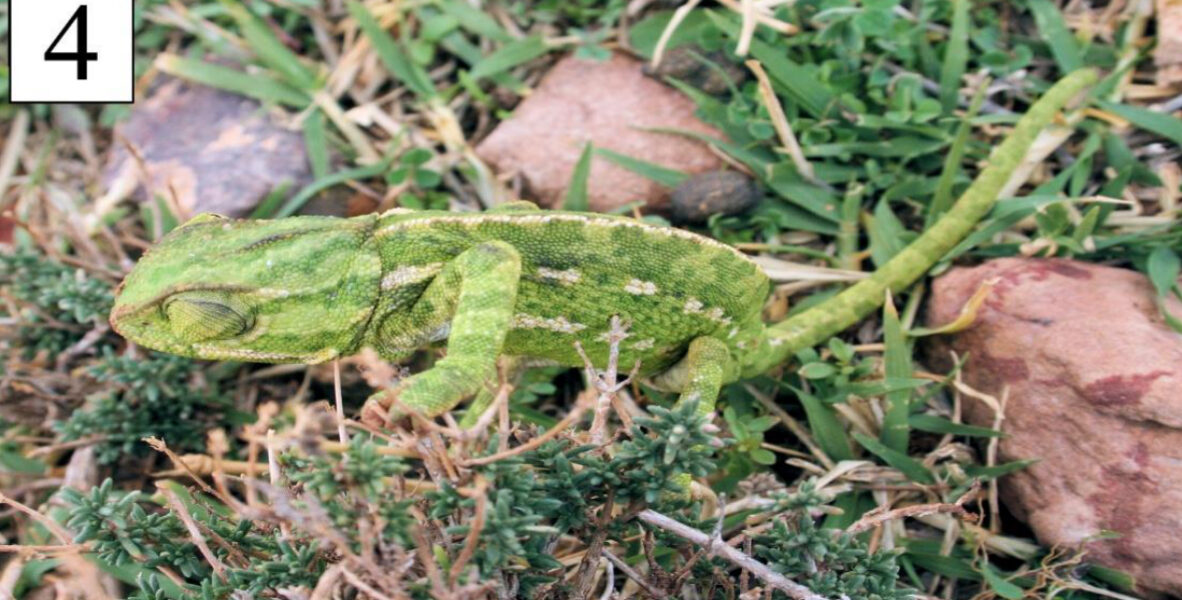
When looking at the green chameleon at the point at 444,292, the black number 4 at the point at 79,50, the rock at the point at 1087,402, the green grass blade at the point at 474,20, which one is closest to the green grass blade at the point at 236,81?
the black number 4 at the point at 79,50

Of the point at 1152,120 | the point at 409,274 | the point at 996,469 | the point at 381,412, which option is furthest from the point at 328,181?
the point at 1152,120

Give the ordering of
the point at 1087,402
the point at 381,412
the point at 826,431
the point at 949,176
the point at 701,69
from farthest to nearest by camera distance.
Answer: the point at 701,69
the point at 949,176
the point at 826,431
the point at 1087,402
the point at 381,412

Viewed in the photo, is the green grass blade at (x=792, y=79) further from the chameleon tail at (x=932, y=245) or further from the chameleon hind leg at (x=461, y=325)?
the chameleon hind leg at (x=461, y=325)

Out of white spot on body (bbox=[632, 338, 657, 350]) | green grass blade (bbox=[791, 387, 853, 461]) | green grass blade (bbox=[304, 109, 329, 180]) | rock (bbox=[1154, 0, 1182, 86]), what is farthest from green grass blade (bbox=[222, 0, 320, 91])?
rock (bbox=[1154, 0, 1182, 86])

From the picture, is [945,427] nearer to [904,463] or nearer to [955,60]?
[904,463]

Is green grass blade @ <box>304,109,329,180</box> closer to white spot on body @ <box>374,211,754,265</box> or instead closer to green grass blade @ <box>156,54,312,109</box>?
green grass blade @ <box>156,54,312,109</box>

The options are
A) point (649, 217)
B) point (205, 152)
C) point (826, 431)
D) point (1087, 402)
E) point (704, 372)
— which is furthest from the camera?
point (205, 152)
